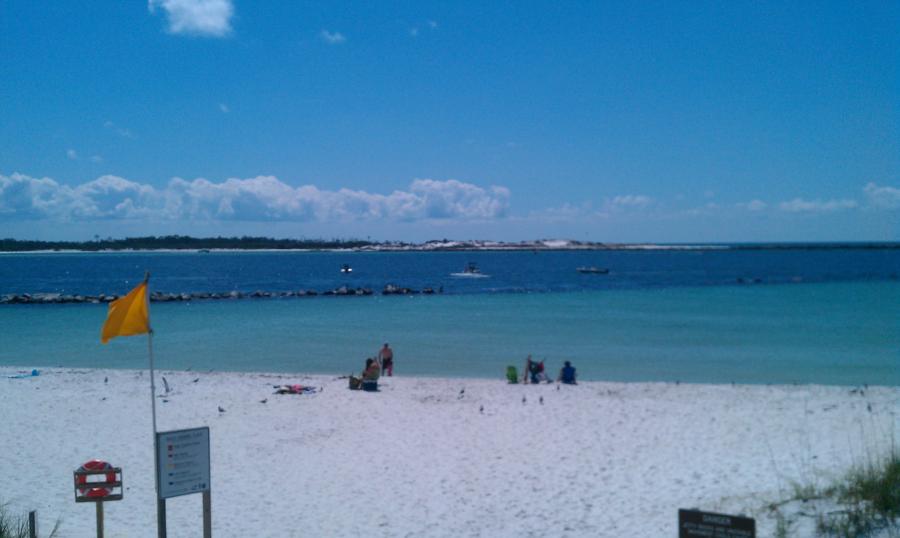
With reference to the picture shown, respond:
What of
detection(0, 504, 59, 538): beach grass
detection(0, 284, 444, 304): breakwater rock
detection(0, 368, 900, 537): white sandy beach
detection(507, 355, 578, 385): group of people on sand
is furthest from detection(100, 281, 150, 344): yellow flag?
detection(0, 284, 444, 304): breakwater rock

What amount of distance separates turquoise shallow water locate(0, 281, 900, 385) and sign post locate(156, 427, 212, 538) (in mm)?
15643

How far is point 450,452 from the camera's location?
12102mm

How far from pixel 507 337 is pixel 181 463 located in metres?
25.0

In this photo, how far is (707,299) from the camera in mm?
53156

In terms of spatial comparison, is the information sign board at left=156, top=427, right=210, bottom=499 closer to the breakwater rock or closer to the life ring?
the life ring

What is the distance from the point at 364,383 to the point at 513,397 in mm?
3785

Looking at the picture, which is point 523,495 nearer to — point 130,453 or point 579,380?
point 130,453

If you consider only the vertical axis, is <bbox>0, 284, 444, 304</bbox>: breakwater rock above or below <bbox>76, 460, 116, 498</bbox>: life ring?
below

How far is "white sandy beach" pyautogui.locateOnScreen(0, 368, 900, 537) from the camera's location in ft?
29.7

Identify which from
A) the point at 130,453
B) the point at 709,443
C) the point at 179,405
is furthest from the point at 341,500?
the point at 179,405

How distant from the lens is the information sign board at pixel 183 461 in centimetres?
637

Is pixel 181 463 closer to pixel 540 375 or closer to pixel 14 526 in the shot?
pixel 14 526

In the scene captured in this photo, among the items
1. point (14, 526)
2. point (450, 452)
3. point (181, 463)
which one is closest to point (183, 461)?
point (181, 463)

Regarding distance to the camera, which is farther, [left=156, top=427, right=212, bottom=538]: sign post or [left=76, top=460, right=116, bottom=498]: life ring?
[left=76, top=460, right=116, bottom=498]: life ring
